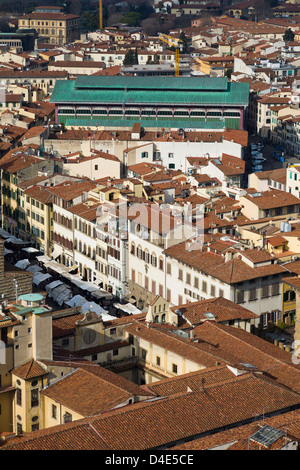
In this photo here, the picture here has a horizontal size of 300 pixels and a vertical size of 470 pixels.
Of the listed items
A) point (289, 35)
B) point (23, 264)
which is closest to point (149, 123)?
point (23, 264)

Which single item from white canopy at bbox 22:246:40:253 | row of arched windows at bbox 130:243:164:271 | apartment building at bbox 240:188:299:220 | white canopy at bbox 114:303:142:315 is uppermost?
apartment building at bbox 240:188:299:220

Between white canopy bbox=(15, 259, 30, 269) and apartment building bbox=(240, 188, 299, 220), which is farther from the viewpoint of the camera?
white canopy bbox=(15, 259, 30, 269)

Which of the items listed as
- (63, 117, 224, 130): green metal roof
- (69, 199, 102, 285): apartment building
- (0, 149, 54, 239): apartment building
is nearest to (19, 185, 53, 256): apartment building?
(0, 149, 54, 239): apartment building

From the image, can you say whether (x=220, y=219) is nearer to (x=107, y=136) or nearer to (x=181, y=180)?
(x=181, y=180)

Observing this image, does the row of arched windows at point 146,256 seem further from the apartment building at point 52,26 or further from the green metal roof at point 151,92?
the apartment building at point 52,26

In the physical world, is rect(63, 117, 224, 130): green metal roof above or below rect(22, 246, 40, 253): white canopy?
above

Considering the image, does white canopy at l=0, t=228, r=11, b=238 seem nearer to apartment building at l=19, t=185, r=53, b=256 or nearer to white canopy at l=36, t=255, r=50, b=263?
apartment building at l=19, t=185, r=53, b=256

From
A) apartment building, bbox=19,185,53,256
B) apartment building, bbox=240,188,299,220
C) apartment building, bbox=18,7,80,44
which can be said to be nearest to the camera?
apartment building, bbox=240,188,299,220

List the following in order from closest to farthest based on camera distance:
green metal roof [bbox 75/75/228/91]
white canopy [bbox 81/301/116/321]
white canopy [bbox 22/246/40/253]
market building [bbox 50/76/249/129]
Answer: white canopy [bbox 81/301/116/321], white canopy [bbox 22/246/40/253], market building [bbox 50/76/249/129], green metal roof [bbox 75/75/228/91]

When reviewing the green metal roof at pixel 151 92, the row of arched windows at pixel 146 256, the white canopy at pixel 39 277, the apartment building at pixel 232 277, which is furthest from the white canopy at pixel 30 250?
the green metal roof at pixel 151 92
